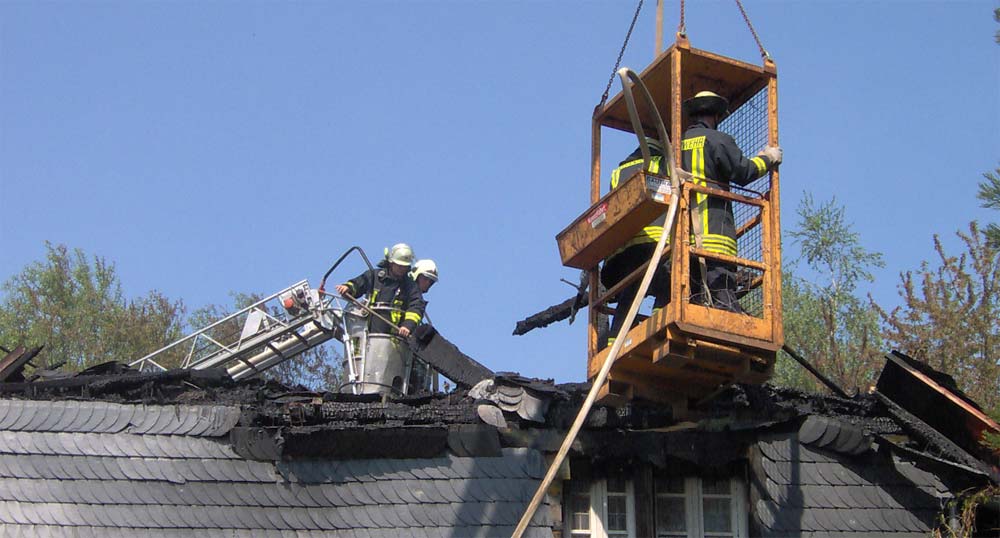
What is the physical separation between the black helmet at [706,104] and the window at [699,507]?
298 centimetres

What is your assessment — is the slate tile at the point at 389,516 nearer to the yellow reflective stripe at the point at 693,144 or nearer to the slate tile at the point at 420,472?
the slate tile at the point at 420,472

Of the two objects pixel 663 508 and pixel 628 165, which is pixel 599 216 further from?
pixel 663 508

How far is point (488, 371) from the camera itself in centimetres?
1430

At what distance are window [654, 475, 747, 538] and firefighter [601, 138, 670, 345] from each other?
4.56 feet

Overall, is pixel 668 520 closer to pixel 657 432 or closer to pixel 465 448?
pixel 657 432

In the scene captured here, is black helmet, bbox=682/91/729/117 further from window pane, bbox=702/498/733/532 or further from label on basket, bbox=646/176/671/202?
window pane, bbox=702/498/733/532

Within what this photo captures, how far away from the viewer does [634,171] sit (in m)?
10.8

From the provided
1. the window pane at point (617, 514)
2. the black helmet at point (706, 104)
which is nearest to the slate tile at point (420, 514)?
the window pane at point (617, 514)

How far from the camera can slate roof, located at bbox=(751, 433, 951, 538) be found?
10.6 meters

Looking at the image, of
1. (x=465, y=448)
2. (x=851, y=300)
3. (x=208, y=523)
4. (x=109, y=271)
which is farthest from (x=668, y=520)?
(x=109, y=271)

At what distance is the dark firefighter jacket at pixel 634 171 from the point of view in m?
10.4

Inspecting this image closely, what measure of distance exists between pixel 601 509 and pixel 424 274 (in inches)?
208

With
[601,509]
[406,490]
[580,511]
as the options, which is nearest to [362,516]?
[406,490]

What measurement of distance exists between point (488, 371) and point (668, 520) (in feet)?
12.0
